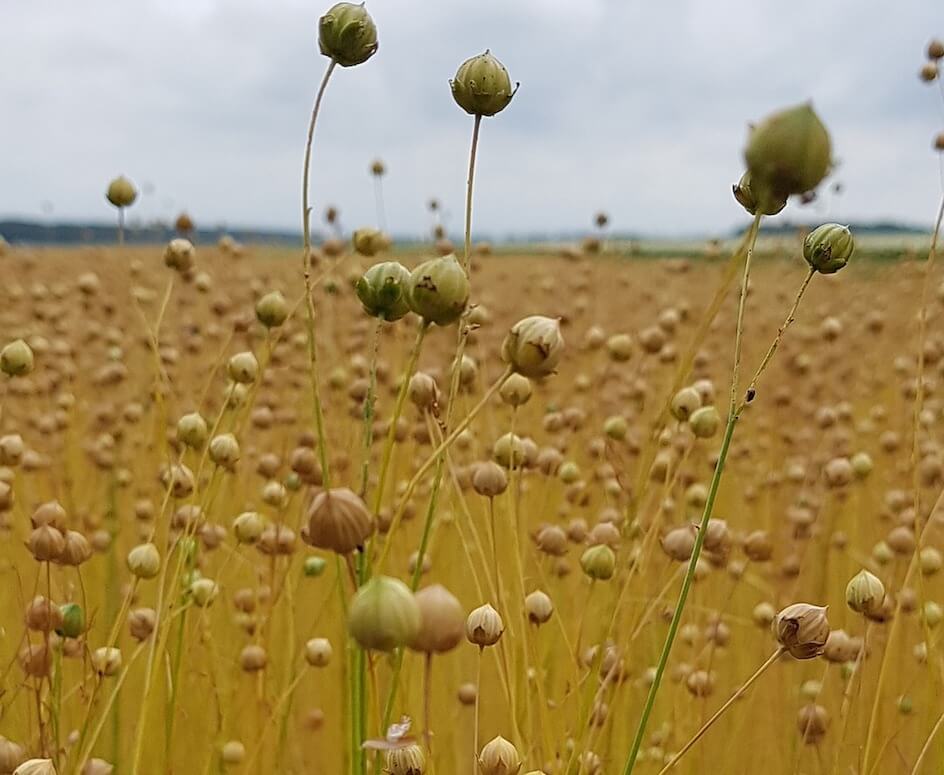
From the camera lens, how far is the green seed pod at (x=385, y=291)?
481 mm

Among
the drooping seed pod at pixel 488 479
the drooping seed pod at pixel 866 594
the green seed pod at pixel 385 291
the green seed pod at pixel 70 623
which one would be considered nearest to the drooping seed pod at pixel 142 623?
the green seed pod at pixel 70 623

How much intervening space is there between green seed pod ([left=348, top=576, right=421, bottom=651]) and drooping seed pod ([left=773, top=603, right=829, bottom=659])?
283 mm

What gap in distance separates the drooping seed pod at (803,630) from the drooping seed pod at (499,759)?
174 millimetres

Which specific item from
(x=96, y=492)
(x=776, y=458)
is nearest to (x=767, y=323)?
(x=776, y=458)

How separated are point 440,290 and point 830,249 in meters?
0.25

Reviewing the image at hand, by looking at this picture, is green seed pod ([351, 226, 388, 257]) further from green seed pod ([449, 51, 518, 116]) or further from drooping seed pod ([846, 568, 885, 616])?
drooping seed pod ([846, 568, 885, 616])

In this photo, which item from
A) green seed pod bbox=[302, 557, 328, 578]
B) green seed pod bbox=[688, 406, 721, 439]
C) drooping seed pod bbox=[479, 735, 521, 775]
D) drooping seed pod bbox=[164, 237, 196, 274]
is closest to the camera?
drooping seed pod bbox=[479, 735, 521, 775]

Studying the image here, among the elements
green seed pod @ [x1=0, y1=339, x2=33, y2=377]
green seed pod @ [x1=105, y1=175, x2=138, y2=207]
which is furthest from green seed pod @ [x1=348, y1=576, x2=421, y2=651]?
green seed pod @ [x1=105, y1=175, x2=138, y2=207]

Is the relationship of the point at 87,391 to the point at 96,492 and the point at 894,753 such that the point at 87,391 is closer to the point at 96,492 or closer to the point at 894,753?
the point at 96,492

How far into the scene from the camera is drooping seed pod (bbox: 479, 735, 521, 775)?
0.53 metres

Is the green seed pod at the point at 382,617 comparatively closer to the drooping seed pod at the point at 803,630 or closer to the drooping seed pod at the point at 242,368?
the drooping seed pod at the point at 803,630

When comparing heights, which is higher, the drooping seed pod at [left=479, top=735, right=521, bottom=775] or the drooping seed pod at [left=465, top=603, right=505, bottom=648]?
the drooping seed pod at [left=465, top=603, right=505, bottom=648]

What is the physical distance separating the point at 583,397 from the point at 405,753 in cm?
149

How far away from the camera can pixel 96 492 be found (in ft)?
5.73
